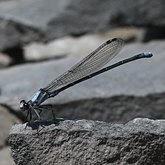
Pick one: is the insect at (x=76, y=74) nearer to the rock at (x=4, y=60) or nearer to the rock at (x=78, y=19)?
the rock at (x=78, y=19)

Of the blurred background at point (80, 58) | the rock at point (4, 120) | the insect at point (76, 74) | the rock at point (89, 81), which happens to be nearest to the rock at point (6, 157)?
the blurred background at point (80, 58)

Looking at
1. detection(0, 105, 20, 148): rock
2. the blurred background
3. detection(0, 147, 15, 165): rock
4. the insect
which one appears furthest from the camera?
detection(0, 105, 20, 148): rock

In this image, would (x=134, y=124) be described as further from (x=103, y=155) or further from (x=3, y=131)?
(x=3, y=131)

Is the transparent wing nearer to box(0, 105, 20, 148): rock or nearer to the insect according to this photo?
the insect

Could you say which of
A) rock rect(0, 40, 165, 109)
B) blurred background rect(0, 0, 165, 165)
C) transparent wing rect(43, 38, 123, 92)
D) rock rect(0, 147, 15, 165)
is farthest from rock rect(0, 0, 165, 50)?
transparent wing rect(43, 38, 123, 92)

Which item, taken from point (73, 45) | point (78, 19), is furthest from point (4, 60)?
point (73, 45)

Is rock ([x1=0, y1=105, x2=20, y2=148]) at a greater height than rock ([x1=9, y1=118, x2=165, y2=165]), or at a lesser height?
greater

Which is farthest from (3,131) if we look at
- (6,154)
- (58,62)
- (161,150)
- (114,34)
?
(114,34)
